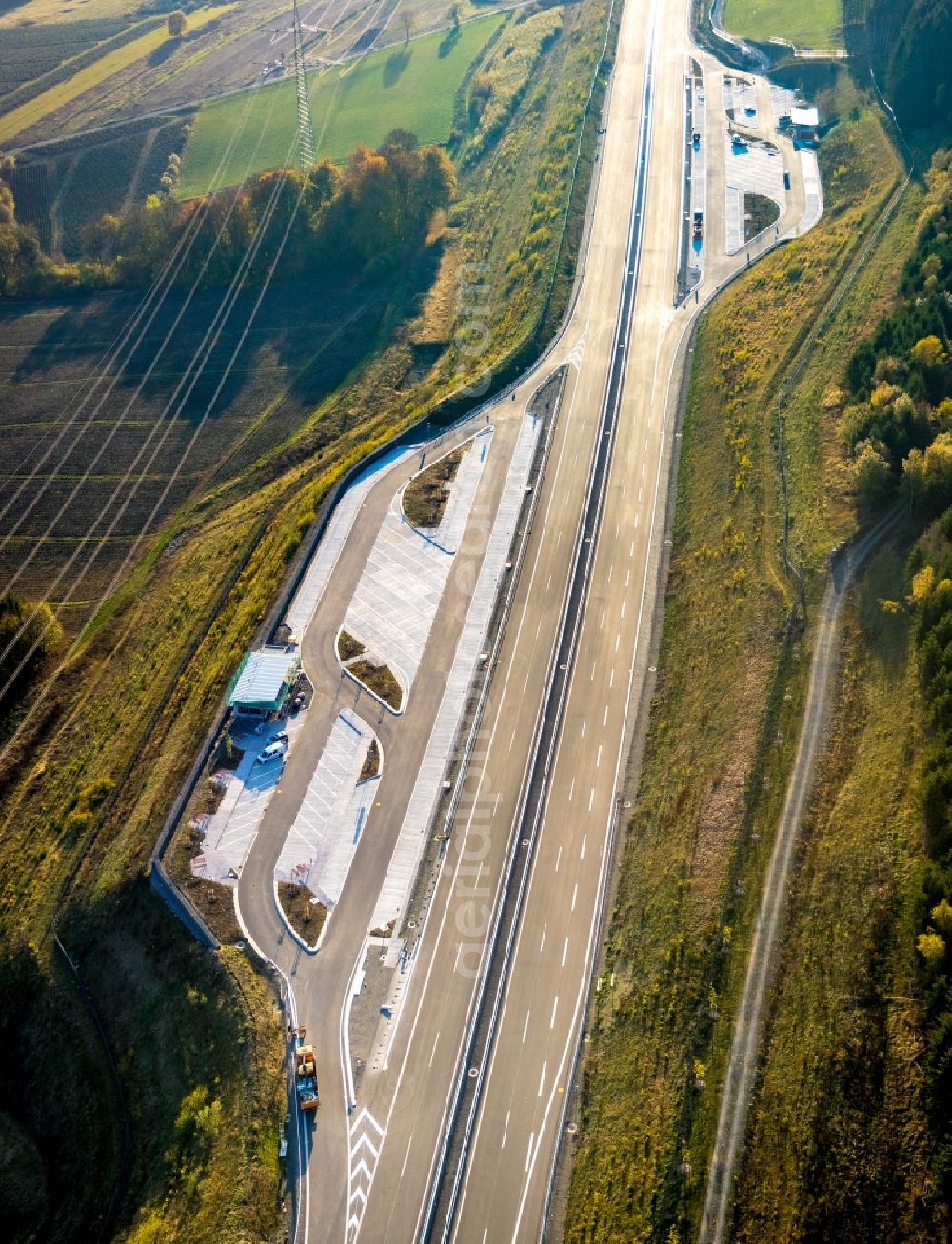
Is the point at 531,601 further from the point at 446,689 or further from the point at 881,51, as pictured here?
the point at 881,51

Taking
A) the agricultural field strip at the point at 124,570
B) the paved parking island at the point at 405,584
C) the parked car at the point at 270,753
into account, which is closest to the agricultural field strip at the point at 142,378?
the agricultural field strip at the point at 124,570

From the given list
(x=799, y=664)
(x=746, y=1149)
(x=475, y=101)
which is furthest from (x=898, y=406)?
(x=475, y=101)

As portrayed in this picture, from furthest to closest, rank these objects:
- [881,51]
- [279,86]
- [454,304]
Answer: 1. [279,86]
2. [881,51]
3. [454,304]

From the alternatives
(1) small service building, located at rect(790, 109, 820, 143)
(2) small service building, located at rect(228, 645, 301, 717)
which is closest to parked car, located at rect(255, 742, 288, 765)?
(2) small service building, located at rect(228, 645, 301, 717)

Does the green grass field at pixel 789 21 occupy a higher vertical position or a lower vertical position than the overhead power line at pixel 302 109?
lower

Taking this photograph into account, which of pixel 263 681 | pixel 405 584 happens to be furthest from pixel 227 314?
pixel 263 681

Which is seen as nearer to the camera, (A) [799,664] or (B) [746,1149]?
(B) [746,1149]

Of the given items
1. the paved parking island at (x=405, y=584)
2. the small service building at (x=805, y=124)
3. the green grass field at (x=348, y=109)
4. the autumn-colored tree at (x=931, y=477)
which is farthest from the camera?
the green grass field at (x=348, y=109)

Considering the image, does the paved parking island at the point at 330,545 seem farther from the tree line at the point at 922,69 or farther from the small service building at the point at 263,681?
the tree line at the point at 922,69
